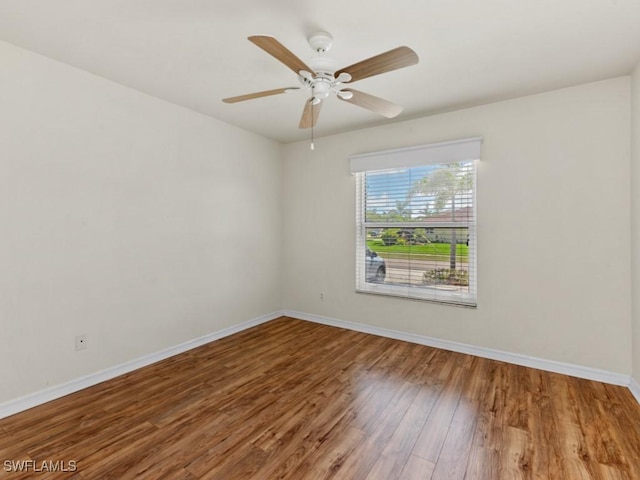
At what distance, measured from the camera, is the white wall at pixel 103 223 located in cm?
220

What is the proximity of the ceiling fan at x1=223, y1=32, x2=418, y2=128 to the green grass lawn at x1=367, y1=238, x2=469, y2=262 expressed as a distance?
1728 millimetres

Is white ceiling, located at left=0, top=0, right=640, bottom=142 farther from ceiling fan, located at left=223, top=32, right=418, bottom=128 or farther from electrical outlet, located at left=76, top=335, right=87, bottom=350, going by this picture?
electrical outlet, located at left=76, top=335, right=87, bottom=350

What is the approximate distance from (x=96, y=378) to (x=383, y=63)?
3207mm

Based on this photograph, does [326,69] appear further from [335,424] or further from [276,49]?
[335,424]

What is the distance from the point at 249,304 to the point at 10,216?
2.50 m

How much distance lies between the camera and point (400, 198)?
3697 millimetres

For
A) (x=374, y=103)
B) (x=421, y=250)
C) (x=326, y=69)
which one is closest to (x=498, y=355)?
(x=421, y=250)

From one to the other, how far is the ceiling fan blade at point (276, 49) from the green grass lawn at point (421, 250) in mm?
2404

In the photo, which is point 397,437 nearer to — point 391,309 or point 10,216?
point 391,309

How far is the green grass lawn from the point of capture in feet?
10.9

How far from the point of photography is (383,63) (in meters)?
1.75

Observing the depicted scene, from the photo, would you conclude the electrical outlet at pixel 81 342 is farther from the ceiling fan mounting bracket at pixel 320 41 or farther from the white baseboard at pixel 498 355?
the ceiling fan mounting bracket at pixel 320 41

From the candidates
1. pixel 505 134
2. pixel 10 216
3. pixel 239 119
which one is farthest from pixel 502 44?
pixel 10 216

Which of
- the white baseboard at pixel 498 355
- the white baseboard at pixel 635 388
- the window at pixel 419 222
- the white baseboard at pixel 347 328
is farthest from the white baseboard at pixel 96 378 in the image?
the white baseboard at pixel 635 388
